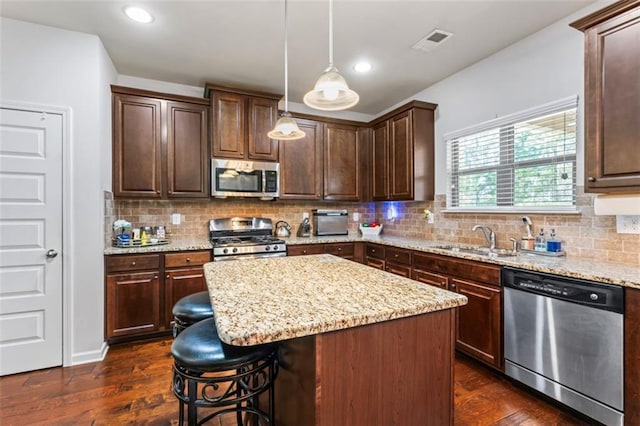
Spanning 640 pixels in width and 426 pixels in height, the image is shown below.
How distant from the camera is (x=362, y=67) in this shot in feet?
11.0

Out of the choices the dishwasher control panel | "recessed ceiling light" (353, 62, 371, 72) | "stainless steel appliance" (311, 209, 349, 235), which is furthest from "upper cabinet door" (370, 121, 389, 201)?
the dishwasher control panel

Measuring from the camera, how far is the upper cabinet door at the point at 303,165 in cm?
404

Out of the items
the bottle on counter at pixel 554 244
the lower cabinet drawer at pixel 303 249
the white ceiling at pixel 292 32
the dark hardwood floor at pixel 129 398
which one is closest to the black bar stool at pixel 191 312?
the dark hardwood floor at pixel 129 398

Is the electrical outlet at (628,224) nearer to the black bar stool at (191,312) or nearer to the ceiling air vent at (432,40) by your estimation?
the ceiling air vent at (432,40)

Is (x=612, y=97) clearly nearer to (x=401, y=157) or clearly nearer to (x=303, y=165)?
(x=401, y=157)

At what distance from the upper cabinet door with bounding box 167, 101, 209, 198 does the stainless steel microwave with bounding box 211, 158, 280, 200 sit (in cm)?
13

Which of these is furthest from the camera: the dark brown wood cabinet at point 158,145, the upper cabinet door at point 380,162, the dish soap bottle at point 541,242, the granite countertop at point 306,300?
the upper cabinet door at point 380,162

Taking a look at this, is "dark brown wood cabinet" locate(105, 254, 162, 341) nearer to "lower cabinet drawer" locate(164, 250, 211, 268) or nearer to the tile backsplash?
"lower cabinet drawer" locate(164, 250, 211, 268)

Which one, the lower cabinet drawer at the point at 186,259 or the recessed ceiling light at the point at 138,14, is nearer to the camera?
the recessed ceiling light at the point at 138,14

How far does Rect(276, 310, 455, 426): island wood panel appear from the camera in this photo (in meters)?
1.07

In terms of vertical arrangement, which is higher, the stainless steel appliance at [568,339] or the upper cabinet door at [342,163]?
the upper cabinet door at [342,163]

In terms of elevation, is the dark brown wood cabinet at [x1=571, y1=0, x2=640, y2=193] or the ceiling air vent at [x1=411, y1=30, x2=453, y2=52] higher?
the ceiling air vent at [x1=411, y1=30, x2=453, y2=52]

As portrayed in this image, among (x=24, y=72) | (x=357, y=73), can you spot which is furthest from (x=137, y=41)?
(x=357, y=73)

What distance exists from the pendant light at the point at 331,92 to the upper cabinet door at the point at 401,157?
202 centimetres
